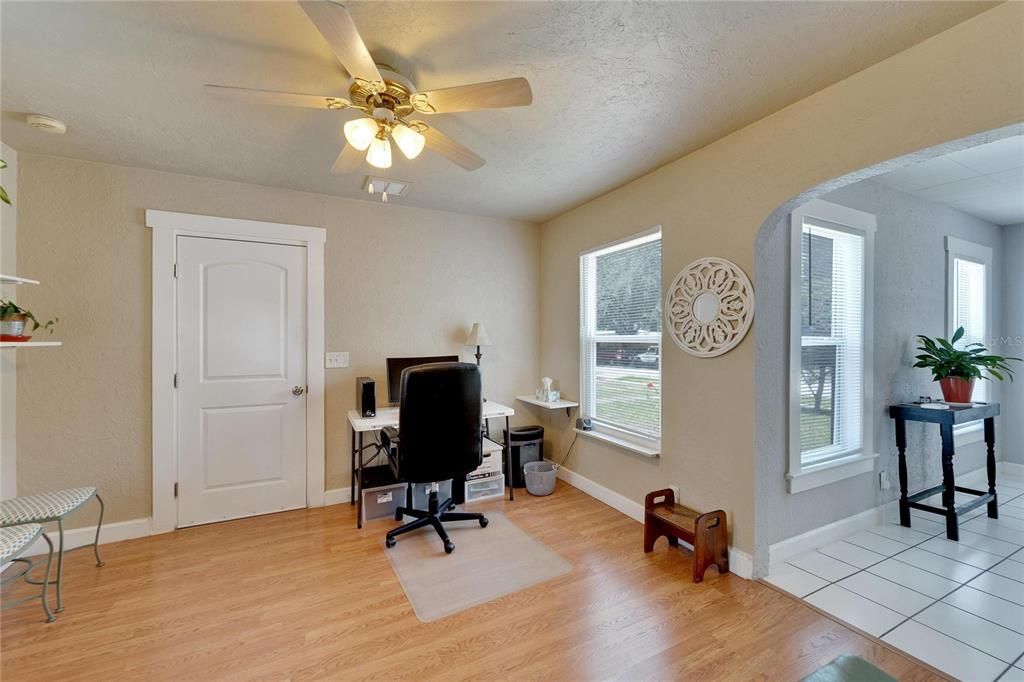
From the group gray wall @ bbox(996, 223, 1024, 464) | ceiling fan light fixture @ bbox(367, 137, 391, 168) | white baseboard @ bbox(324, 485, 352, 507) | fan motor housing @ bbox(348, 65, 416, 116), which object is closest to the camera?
fan motor housing @ bbox(348, 65, 416, 116)

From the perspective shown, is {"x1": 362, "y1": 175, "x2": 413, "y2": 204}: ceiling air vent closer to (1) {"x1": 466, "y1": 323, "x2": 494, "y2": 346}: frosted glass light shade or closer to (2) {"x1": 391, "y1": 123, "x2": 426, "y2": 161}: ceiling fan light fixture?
(2) {"x1": 391, "y1": 123, "x2": 426, "y2": 161}: ceiling fan light fixture

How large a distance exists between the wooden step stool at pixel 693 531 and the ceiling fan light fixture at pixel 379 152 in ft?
7.66

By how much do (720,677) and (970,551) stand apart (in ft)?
7.09

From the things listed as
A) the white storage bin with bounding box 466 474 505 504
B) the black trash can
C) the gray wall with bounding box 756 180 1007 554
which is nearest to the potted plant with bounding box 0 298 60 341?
the white storage bin with bounding box 466 474 505 504

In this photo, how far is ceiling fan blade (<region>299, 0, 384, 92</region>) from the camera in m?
1.07

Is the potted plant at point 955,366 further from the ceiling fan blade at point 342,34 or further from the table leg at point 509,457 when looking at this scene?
the ceiling fan blade at point 342,34

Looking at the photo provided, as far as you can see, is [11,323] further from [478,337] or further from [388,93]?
[478,337]

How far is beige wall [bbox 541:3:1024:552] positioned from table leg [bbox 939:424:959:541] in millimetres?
1572

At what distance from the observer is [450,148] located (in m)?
1.85

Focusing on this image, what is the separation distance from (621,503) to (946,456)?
210 centimetres

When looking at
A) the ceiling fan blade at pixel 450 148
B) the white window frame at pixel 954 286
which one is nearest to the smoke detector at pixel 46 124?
the ceiling fan blade at pixel 450 148

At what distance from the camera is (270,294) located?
305 centimetres

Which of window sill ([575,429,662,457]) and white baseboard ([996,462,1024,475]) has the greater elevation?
window sill ([575,429,662,457])

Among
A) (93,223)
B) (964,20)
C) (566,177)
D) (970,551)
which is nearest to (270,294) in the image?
(93,223)
